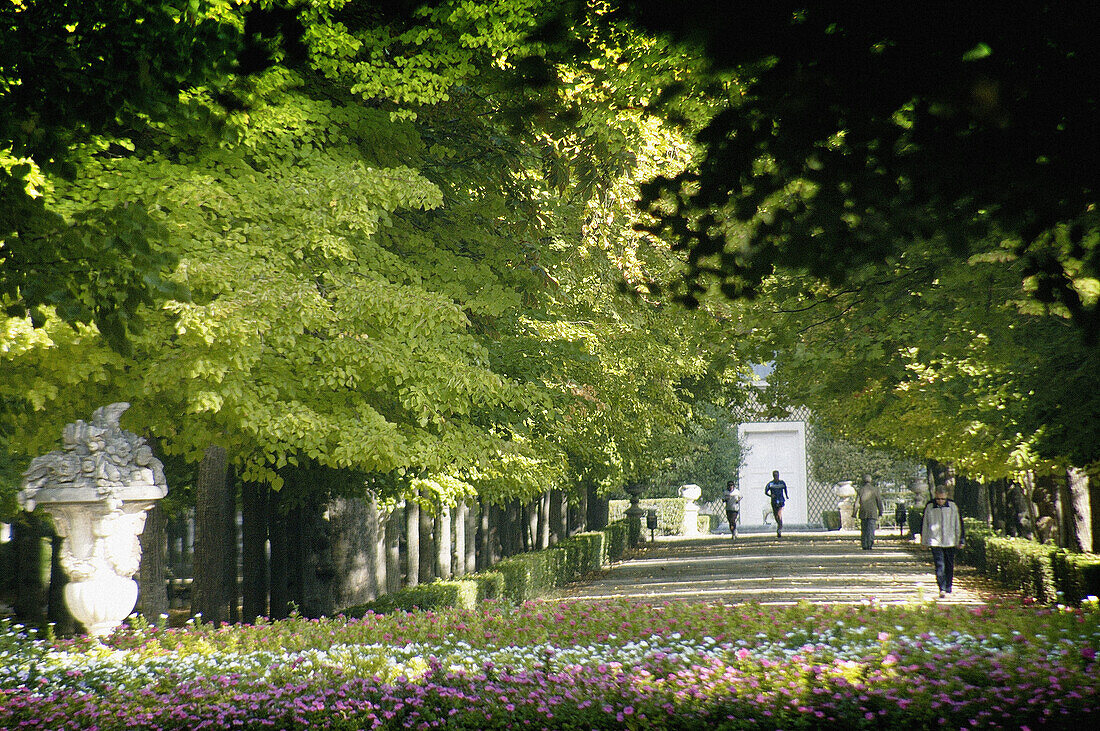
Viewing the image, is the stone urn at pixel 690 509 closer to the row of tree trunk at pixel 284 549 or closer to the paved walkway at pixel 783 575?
the paved walkway at pixel 783 575

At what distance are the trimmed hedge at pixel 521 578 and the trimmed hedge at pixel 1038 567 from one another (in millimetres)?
6558

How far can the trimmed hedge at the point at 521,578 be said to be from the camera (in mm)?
11914

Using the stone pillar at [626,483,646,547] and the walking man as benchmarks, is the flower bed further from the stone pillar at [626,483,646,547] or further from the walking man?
the stone pillar at [626,483,646,547]

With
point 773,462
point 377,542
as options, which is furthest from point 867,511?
point 773,462

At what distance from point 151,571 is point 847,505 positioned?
36859 mm

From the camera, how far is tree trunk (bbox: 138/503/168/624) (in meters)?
11.2

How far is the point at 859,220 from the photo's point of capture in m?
3.23

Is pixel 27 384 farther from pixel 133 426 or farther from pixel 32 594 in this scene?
pixel 32 594

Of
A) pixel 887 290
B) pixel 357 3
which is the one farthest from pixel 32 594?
pixel 887 290

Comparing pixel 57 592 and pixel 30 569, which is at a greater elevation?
pixel 30 569

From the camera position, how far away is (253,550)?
13938 millimetres

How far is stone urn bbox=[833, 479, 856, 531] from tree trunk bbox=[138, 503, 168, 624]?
35.8 m

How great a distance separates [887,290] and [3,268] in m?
8.87

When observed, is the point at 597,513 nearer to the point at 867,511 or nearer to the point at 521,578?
the point at 867,511
